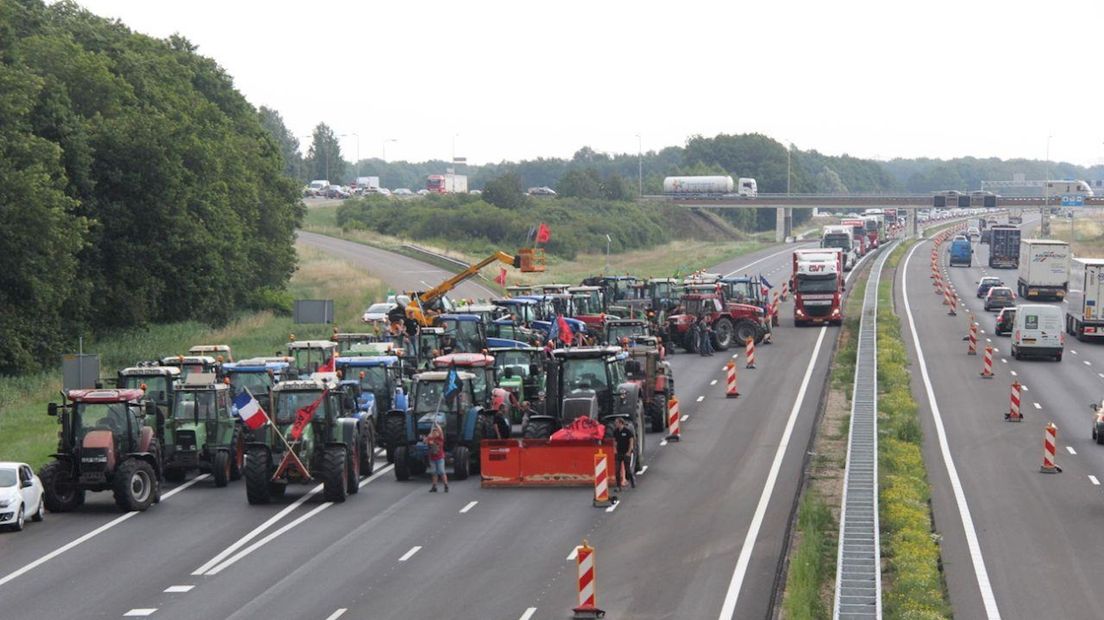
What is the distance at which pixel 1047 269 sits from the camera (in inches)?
3354

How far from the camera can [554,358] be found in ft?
111

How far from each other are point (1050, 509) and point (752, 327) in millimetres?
32599

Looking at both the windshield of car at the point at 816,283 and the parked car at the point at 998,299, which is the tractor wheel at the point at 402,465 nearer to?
the windshield of car at the point at 816,283

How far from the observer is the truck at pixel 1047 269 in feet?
276

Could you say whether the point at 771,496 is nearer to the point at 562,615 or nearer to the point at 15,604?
the point at 562,615

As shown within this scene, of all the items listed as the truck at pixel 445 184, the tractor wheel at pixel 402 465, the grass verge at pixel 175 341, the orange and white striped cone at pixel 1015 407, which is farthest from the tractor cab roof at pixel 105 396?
the truck at pixel 445 184

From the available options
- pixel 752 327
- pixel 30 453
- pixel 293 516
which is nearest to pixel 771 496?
pixel 293 516

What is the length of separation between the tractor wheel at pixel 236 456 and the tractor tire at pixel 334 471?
11.2 feet

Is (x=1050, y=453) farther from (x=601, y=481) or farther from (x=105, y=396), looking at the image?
(x=105, y=396)

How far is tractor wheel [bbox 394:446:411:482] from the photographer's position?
108 feet

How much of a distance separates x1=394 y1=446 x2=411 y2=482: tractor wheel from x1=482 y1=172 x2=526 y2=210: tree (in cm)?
11229

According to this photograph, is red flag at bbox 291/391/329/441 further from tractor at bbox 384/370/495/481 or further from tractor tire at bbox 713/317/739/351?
tractor tire at bbox 713/317/739/351

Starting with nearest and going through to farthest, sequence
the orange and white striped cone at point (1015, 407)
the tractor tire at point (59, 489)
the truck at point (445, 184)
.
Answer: the tractor tire at point (59, 489) < the orange and white striped cone at point (1015, 407) < the truck at point (445, 184)

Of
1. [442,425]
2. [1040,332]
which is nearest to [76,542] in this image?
[442,425]
